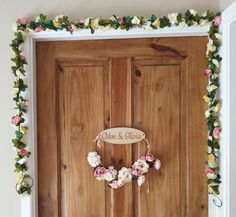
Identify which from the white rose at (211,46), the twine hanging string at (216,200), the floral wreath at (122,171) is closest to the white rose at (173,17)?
the white rose at (211,46)

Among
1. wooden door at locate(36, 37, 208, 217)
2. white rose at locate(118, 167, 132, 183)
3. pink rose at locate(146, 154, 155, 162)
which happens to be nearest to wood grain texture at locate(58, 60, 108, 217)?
wooden door at locate(36, 37, 208, 217)

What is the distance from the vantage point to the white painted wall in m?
1.54

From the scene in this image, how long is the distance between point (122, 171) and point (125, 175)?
26mm

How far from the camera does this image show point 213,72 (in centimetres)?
147

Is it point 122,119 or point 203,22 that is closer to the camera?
point 203,22

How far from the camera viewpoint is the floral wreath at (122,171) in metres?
1.55

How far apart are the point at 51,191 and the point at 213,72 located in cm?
107

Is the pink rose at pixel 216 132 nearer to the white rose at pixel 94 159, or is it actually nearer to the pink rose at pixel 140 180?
the pink rose at pixel 140 180

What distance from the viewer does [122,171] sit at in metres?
1.56

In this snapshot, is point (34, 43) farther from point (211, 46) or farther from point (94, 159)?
point (211, 46)

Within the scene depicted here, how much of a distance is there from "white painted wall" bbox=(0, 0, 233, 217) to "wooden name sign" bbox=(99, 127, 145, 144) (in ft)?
1.72

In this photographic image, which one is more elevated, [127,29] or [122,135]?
[127,29]

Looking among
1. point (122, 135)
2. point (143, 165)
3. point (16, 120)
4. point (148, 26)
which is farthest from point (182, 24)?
point (16, 120)

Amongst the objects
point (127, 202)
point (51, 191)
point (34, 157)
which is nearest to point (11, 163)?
point (34, 157)
